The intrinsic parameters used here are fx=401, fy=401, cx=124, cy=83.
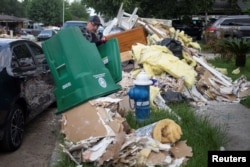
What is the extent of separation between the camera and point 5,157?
5.54m

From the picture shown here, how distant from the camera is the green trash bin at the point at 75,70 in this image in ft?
18.4

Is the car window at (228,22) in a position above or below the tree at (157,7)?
below

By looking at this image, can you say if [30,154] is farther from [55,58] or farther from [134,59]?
[134,59]

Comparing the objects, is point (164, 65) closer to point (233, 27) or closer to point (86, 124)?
point (86, 124)

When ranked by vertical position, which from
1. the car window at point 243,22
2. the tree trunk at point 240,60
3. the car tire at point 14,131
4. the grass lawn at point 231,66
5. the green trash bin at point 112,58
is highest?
the green trash bin at point 112,58

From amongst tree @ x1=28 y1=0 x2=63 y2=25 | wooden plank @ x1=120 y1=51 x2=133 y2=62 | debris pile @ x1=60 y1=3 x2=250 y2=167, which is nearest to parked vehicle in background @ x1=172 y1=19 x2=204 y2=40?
wooden plank @ x1=120 y1=51 x2=133 y2=62

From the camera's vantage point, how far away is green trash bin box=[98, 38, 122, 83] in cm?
646

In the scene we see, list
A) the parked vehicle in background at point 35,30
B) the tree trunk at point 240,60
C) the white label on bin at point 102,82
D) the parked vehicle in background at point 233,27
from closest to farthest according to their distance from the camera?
the white label on bin at point 102,82 → the tree trunk at point 240,60 → the parked vehicle in background at point 233,27 → the parked vehicle in background at point 35,30

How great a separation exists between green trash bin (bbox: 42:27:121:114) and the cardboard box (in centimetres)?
525

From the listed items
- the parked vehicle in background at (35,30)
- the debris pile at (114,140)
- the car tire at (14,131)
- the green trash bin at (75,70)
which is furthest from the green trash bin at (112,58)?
the parked vehicle in background at (35,30)

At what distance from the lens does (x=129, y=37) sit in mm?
11422

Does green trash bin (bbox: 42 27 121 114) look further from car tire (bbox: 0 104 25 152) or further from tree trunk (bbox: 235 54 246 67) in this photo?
tree trunk (bbox: 235 54 246 67)

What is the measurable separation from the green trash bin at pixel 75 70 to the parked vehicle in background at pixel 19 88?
50 cm

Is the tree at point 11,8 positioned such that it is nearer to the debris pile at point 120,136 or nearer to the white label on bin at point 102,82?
the debris pile at point 120,136
